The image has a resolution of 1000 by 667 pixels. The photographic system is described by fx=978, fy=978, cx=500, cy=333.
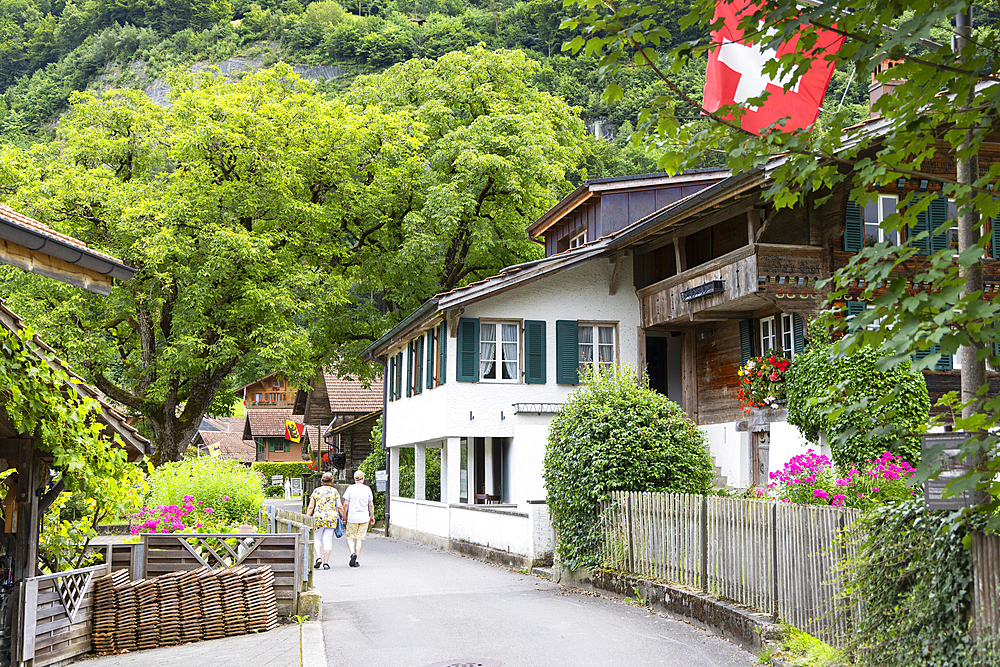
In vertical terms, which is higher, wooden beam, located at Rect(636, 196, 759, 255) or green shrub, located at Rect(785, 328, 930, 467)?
wooden beam, located at Rect(636, 196, 759, 255)

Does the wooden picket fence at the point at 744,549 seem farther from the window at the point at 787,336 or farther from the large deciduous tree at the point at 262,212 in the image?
the large deciduous tree at the point at 262,212

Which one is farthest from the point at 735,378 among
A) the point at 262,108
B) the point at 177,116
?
the point at 177,116

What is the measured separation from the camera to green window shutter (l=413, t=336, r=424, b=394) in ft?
87.5

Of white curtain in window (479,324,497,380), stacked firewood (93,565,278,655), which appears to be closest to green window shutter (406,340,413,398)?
white curtain in window (479,324,497,380)

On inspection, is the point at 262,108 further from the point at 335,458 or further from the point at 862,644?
the point at 862,644

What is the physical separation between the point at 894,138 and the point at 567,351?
62.5 ft

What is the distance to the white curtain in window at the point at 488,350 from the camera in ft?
78.2

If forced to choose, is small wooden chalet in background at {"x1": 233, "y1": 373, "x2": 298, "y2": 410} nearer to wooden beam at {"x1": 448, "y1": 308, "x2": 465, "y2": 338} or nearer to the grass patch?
wooden beam at {"x1": 448, "y1": 308, "x2": 465, "y2": 338}

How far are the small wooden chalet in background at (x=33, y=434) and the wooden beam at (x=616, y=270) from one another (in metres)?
15.2

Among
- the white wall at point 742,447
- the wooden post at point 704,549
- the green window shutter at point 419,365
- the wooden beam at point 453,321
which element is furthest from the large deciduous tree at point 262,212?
Result: the wooden post at point 704,549

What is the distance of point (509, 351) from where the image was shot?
79.0 feet

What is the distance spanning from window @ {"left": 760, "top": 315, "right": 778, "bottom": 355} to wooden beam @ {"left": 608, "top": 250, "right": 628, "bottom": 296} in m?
4.38

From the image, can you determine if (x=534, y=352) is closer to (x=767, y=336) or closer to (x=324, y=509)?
(x=767, y=336)

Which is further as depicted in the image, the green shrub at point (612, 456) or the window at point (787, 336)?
the window at point (787, 336)
